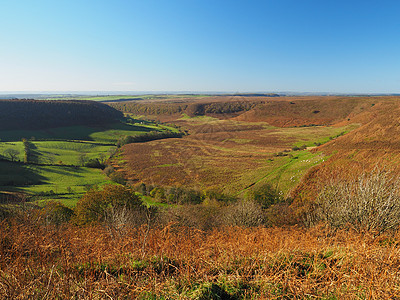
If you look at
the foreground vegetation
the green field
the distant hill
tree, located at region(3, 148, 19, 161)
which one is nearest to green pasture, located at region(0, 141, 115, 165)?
the green field

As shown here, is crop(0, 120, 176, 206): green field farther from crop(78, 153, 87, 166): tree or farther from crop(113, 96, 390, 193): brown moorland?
crop(113, 96, 390, 193): brown moorland

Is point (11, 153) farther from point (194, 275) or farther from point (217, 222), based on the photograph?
point (194, 275)

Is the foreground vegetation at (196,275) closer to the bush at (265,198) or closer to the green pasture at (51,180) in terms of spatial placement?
the bush at (265,198)

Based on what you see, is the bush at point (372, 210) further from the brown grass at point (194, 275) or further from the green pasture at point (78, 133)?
the green pasture at point (78, 133)

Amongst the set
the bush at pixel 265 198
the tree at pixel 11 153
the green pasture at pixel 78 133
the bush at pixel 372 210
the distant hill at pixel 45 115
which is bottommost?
the bush at pixel 265 198

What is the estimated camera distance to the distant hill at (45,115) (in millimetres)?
118500

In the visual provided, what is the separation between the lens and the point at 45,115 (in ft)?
425

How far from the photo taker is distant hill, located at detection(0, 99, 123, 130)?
389 feet

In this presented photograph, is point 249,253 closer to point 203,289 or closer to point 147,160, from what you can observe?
point 203,289

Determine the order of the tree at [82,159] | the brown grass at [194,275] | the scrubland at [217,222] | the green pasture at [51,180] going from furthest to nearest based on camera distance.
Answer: the tree at [82,159] → the green pasture at [51,180] → the scrubland at [217,222] → the brown grass at [194,275]

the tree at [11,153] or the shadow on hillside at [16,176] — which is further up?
the tree at [11,153]

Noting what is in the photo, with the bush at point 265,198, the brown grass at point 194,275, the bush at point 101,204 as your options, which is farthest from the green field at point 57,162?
the brown grass at point 194,275

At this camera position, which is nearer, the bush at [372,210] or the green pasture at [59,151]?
the bush at [372,210]

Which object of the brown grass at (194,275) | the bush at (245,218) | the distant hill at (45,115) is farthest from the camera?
the distant hill at (45,115)
